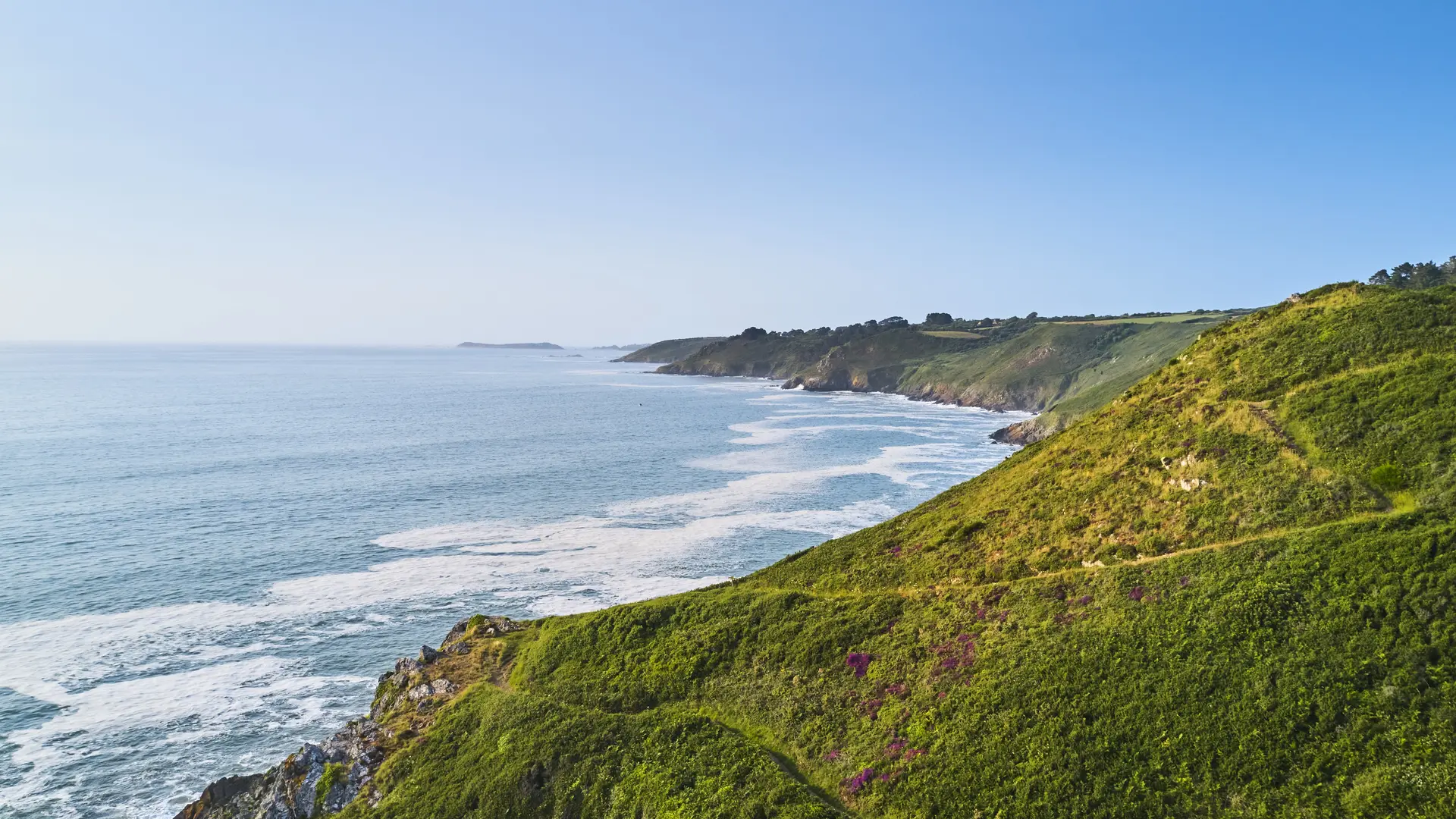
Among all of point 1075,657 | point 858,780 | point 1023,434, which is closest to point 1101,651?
point 1075,657

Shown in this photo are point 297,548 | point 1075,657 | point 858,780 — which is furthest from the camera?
point 297,548

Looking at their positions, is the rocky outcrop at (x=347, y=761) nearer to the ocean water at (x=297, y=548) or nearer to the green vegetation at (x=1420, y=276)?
the ocean water at (x=297, y=548)

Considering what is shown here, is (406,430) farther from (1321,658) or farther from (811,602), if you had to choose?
(1321,658)

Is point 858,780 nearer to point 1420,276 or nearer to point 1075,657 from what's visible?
point 1075,657

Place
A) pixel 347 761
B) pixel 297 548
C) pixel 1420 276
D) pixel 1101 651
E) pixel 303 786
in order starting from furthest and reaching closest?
pixel 1420 276 < pixel 297 548 < pixel 347 761 < pixel 303 786 < pixel 1101 651

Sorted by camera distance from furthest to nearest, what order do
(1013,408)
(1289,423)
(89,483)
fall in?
(1013,408), (89,483), (1289,423)

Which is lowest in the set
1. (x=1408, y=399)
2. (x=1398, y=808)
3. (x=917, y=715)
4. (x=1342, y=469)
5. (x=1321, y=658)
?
(x=917, y=715)

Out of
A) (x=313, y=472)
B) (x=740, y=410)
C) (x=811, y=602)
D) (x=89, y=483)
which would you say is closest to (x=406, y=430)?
(x=313, y=472)

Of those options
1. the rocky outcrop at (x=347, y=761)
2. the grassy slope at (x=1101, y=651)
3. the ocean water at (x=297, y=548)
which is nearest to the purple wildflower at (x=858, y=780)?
the grassy slope at (x=1101, y=651)
